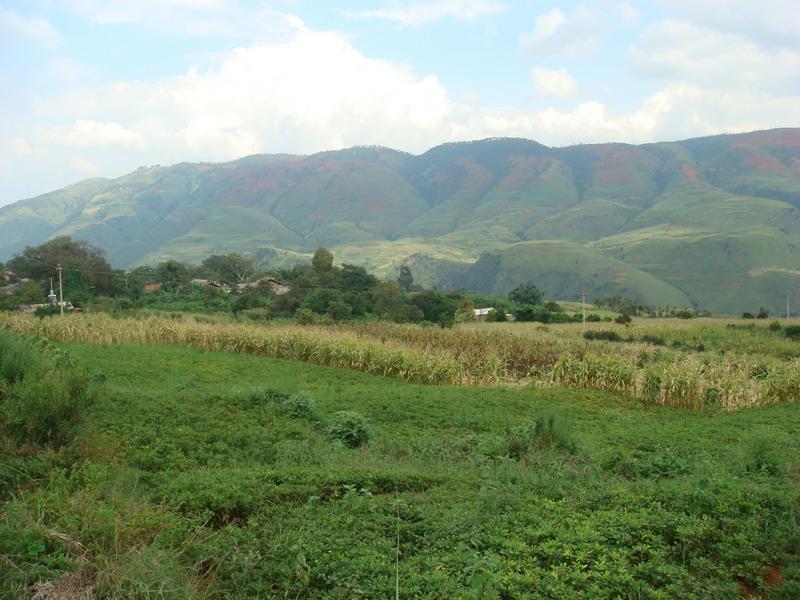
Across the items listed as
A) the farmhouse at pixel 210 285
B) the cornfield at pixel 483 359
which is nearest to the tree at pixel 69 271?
the farmhouse at pixel 210 285

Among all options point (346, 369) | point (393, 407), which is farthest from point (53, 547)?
point (346, 369)

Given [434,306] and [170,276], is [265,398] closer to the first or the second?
[434,306]

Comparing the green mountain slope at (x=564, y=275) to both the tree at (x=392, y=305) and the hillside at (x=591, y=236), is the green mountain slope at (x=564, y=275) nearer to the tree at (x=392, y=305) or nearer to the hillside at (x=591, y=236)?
the hillside at (x=591, y=236)

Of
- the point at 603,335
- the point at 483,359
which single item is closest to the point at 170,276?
the point at 603,335

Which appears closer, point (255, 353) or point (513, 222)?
point (255, 353)

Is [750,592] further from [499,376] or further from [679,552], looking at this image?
[499,376]

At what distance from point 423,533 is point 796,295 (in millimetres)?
81341

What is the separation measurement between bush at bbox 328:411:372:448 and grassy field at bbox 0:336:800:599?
0.11 ft

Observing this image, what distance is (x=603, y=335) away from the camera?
1378 inches

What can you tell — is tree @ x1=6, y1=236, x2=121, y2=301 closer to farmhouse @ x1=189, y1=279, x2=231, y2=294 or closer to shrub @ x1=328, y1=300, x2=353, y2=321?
farmhouse @ x1=189, y1=279, x2=231, y2=294

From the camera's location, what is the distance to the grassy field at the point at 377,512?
4.76 metres

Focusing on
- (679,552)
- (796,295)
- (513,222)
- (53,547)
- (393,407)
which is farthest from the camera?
(513,222)

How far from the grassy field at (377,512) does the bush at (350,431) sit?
3 cm

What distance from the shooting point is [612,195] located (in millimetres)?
179000
